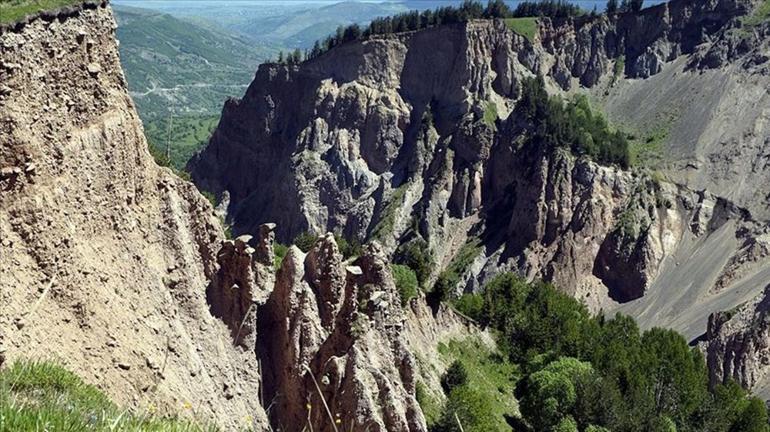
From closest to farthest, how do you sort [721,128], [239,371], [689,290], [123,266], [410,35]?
[123,266] → [239,371] → [689,290] → [721,128] → [410,35]

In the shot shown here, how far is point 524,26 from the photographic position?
546 feet

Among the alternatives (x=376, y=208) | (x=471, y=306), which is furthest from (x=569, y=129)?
(x=471, y=306)

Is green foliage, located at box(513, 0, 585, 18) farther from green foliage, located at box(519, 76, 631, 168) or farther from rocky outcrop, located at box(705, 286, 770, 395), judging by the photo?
rocky outcrop, located at box(705, 286, 770, 395)

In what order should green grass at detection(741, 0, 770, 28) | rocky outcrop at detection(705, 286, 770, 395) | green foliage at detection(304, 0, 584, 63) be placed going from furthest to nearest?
green foliage at detection(304, 0, 584, 63), green grass at detection(741, 0, 770, 28), rocky outcrop at detection(705, 286, 770, 395)

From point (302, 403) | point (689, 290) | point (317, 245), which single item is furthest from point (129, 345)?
point (689, 290)

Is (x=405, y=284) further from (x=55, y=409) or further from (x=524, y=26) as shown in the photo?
(x=524, y=26)

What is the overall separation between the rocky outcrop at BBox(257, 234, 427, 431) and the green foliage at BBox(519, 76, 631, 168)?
337 feet

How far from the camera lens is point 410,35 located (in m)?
164

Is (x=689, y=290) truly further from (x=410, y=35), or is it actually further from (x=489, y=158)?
(x=410, y=35)

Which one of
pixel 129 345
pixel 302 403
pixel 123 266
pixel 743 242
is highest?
pixel 123 266

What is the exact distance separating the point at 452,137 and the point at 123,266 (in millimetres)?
125069

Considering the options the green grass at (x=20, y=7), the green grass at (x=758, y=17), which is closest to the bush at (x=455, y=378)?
the green grass at (x=20, y=7)

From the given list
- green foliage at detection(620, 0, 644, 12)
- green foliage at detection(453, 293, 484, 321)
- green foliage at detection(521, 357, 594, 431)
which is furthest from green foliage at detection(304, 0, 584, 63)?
green foliage at detection(521, 357, 594, 431)

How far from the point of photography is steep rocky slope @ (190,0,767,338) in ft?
423
